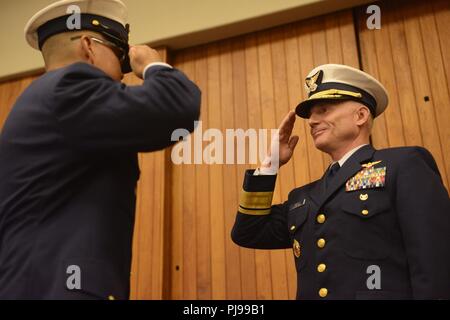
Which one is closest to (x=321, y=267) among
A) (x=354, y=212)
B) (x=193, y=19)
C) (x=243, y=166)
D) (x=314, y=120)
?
(x=354, y=212)

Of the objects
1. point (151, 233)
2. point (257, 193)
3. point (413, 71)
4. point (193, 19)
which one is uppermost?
point (193, 19)

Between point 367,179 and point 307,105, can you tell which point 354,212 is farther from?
point 307,105

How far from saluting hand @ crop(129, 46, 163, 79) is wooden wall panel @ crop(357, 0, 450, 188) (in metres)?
1.66

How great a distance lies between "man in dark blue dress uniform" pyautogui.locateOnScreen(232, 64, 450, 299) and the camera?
4.39ft

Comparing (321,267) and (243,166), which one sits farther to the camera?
(243,166)

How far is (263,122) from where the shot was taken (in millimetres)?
2852

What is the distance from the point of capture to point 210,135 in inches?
115

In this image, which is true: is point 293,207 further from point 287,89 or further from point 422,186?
point 287,89

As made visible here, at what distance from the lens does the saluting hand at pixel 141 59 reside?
4.09 ft

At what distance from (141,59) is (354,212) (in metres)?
0.81

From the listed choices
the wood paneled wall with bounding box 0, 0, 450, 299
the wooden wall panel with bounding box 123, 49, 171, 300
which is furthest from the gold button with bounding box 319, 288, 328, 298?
the wooden wall panel with bounding box 123, 49, 171, 300

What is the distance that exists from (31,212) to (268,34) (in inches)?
89.2

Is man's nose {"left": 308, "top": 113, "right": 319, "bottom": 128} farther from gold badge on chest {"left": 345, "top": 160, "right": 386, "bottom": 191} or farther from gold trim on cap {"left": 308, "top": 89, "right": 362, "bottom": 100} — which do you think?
gold badge on chest {"left": 345, "top": 160, "right": 386, "bottom": 191}

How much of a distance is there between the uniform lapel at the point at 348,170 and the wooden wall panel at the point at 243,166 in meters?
1.00
